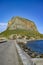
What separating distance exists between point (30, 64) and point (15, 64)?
3.17 meters

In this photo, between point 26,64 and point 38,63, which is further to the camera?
point 38,63

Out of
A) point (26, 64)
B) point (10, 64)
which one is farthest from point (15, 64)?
point (26, 64)

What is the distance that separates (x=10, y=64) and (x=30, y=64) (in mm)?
3388

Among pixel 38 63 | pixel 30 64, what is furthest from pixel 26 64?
pixel 38 63

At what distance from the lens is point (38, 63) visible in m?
14.3

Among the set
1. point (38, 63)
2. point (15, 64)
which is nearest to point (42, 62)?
point (38, 63)

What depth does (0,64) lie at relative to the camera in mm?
14570

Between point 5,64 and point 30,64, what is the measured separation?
137 inches

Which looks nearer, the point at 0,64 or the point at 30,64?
the point at 30,64

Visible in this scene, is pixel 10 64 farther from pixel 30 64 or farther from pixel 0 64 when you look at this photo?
pixel 30 64

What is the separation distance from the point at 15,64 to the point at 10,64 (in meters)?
0.40

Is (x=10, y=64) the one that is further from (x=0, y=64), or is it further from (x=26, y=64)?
(x=26, y=64)

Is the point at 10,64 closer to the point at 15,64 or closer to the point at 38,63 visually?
the point at 15,64

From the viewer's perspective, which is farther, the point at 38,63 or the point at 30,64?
the point at 38,63
